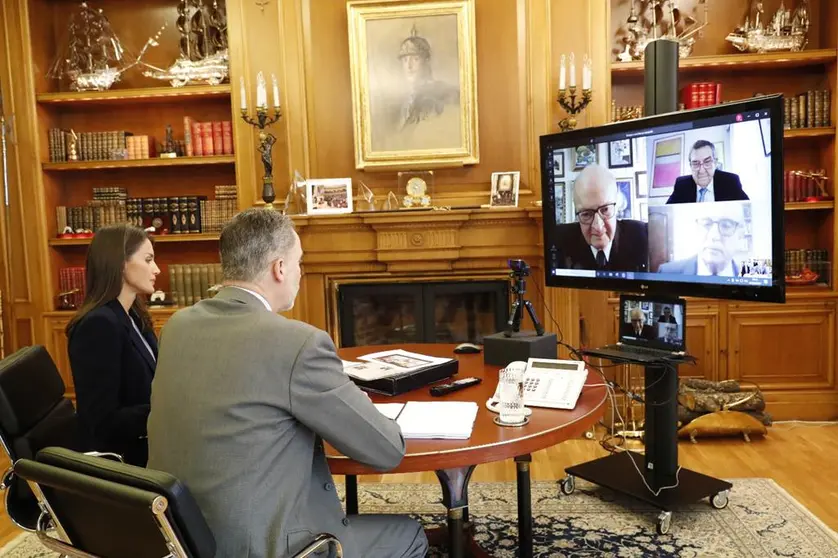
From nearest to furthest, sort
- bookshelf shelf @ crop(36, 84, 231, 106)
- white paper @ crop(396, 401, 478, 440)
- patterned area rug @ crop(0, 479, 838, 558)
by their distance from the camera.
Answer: white paper @ crop(396, 401, 478, 440) < patterned area rug @ crop(0, 479, 838, 558) < bookshelf shelf @ crop(36, 84, 231, 106)

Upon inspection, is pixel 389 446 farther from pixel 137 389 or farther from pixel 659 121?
pixel 659 121

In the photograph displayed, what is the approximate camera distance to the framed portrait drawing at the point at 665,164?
106 inches

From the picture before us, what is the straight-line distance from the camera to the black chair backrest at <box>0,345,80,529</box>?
6.32 ft

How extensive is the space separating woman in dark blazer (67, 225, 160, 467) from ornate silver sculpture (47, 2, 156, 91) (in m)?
2.53

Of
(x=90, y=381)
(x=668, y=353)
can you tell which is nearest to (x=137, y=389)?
(x=90, y=381)

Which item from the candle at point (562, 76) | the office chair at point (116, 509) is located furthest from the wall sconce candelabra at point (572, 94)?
the office chair at point (116, 509)

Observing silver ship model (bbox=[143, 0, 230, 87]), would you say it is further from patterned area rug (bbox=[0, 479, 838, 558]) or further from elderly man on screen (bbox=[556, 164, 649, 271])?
patterned area rug (bbox=[0, 479, 838, 558])

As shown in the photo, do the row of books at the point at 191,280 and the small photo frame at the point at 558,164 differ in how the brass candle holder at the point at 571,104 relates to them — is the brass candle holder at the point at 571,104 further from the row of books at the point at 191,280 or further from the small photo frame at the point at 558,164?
the row of books at the point at 191,280

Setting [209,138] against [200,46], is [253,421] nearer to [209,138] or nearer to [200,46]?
[209,138]

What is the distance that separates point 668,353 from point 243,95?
2778 millimetres

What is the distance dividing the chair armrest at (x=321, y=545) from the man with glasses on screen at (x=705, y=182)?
1858 millimetres

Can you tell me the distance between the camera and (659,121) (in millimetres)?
2730

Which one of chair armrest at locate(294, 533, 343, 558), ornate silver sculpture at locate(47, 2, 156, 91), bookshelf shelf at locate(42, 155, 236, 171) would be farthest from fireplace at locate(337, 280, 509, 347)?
chair armrest at locate(294, 533, 343, 558)

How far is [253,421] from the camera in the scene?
1.39m
